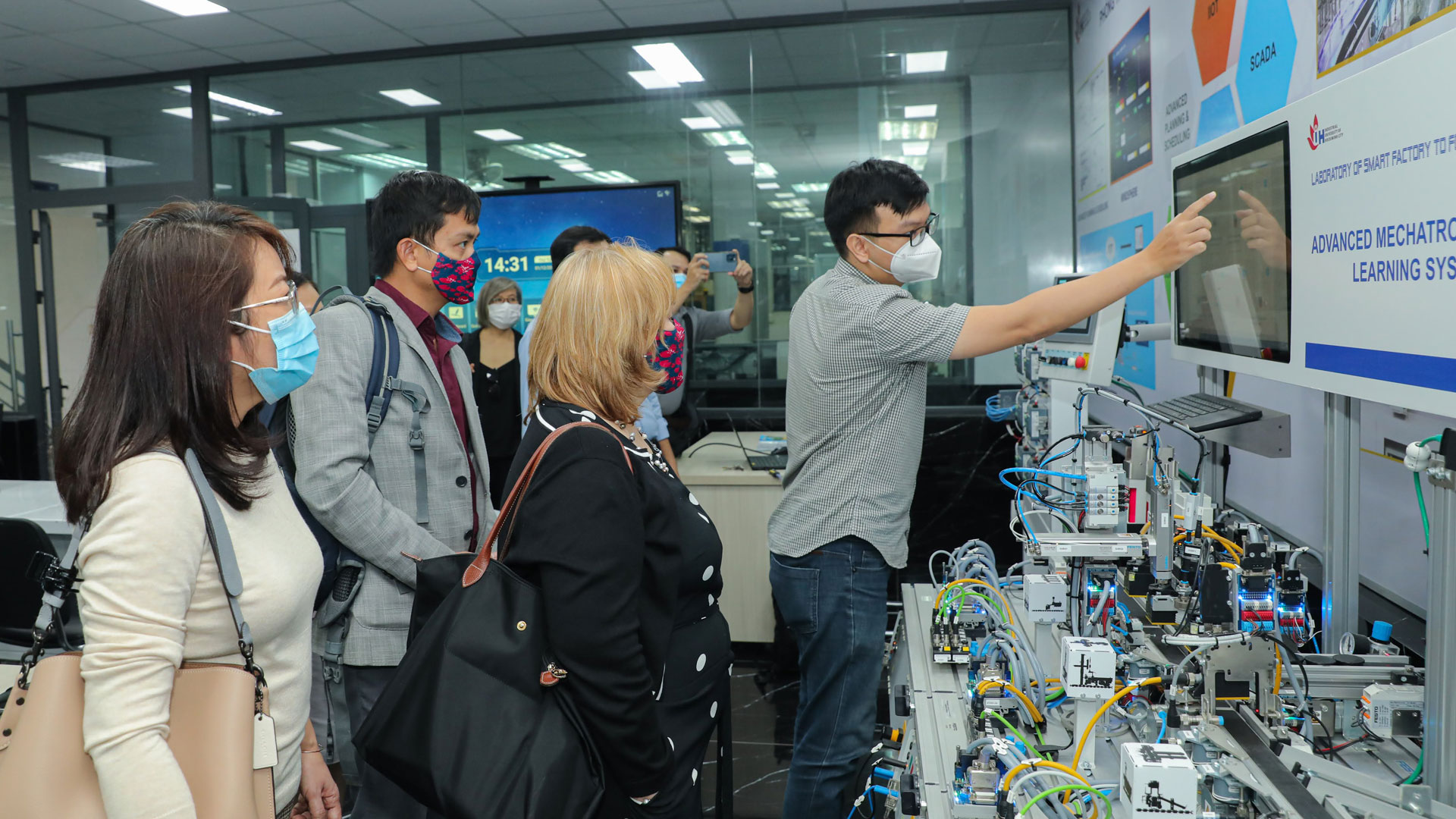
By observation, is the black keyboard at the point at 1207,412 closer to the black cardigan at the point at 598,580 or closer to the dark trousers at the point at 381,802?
the black cardigan at the point at 598,580

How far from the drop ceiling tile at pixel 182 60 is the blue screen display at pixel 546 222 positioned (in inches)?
91.1

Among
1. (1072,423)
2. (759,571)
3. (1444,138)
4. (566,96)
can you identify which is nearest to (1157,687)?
(1444,138)

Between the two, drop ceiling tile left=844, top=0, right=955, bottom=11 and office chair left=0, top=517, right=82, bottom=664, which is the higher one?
drop ceiling tile left=844, top=0, right=955, bottom=11

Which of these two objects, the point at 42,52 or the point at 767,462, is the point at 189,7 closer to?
the point at 42,52

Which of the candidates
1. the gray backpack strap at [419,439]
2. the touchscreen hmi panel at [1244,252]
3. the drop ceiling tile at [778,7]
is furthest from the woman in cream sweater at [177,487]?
the drop ceiling tile at [778,7]

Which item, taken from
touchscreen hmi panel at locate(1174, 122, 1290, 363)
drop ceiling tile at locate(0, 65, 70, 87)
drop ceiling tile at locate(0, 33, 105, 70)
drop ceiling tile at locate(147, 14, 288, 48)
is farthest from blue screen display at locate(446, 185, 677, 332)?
drop ceiling tile at locate(0, 65, 70, 87)

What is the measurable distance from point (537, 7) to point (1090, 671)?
4.87 metres

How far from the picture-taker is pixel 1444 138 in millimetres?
1149

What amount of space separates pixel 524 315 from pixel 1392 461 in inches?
169

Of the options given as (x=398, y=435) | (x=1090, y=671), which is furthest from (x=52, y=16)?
(x=1090, y=671)

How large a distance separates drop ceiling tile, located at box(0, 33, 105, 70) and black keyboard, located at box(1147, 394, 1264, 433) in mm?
6386

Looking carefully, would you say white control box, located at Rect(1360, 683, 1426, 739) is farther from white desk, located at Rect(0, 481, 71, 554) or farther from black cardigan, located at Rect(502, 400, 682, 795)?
white desk, located at Rect(0, 481, 71, 554)

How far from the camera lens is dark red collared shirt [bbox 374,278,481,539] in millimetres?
1877

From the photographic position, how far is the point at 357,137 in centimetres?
613
